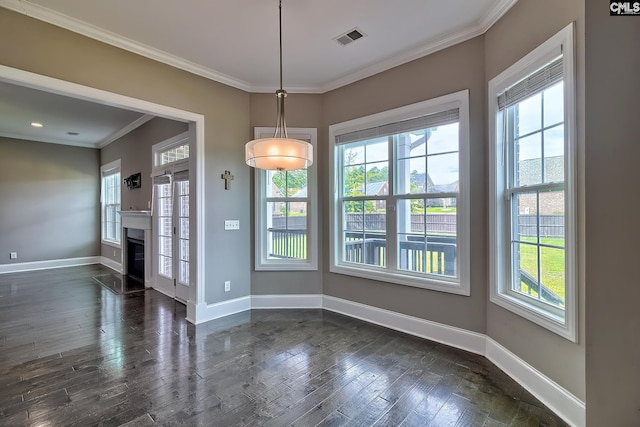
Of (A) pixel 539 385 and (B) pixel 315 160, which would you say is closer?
(A) pixel 539 385

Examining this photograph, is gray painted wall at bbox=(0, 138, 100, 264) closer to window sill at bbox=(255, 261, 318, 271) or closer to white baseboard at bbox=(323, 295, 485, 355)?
window sill at bbox=(255, 261, 318, 271)

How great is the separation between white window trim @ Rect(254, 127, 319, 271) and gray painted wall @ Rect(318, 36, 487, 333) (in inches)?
5.5

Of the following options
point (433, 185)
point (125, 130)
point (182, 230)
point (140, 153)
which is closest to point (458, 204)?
point (433, 185)

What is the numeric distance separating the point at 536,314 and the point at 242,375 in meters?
2.19

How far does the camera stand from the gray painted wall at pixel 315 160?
3838 millimetres

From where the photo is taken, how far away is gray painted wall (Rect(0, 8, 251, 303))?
232 centimetres

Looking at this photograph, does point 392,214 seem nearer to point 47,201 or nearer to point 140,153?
point 140,153

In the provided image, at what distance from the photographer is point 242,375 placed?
2283mm

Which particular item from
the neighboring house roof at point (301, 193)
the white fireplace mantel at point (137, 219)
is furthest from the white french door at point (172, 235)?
the neighboring house roof at point (301, 193)

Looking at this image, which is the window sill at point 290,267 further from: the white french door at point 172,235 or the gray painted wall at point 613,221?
the gray painted wall at point 613,221

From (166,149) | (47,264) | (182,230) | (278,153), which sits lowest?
(47,264)

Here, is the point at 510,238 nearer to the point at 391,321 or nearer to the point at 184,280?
the point at 391,321

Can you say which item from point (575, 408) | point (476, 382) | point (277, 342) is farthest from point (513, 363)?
point (277, 342)

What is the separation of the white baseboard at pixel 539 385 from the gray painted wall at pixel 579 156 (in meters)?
0.04
